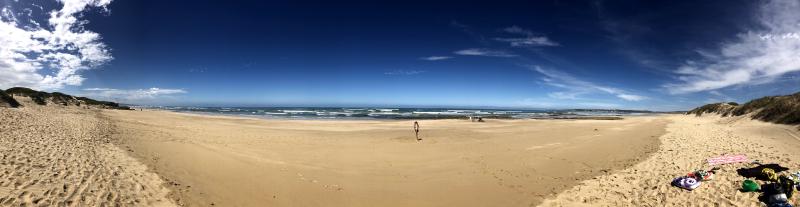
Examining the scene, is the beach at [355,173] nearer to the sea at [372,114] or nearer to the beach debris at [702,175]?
the beach debris at [702,175]

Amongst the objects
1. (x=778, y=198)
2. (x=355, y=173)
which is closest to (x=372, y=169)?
(x=355, y=173)

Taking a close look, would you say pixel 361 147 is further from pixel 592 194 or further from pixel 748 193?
pixel 748 193

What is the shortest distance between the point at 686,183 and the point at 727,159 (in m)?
3.98

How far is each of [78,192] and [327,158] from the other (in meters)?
8.09

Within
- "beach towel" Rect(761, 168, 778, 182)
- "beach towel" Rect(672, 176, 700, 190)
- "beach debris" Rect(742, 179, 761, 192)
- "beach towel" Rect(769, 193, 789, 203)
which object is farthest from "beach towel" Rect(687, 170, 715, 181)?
"beach towel" Rect(769, 193, 789, 203)

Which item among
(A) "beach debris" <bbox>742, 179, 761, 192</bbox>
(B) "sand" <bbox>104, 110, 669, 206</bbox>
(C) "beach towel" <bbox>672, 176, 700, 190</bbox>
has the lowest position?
(B) "sand" <bbox>104, 110, 669, 206</bbox>

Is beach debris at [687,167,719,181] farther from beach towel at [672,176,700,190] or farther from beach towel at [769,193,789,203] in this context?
beach towel at [769,193,789,203]

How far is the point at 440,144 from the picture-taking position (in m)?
19.6

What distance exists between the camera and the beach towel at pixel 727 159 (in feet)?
36.3

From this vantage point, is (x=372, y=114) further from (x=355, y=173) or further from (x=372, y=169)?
(x=355, y=173)

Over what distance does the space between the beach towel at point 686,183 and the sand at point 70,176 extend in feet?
41.3

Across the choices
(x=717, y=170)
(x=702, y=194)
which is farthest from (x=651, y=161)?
(x=702, y=194)

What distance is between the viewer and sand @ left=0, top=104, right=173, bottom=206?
7.35 meters

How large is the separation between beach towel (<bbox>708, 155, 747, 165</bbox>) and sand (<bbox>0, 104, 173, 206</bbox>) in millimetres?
15613
